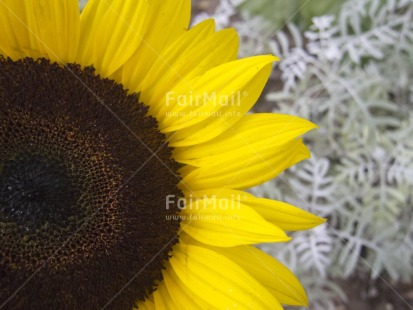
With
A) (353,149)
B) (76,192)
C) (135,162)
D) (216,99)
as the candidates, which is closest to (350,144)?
(353,149)

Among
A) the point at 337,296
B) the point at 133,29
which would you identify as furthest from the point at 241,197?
the point at 337,296

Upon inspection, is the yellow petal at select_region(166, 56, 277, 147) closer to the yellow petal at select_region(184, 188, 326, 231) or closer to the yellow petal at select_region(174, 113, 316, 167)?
the yellow petal at select_region(174, 113, 316, 167)

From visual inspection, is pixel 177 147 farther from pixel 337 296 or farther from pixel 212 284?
pixel 337 296

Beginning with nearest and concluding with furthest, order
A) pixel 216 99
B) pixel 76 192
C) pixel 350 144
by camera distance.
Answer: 1. pixel 76 192
2. pixel 216 99
3. pixel 350 144

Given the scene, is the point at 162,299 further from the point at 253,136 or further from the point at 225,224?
the point at 253,136

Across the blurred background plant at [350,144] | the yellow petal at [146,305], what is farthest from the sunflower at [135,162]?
the blurred background plant at [350,144]

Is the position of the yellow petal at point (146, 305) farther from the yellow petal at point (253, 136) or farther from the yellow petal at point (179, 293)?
the yellow petal at point (253, 136)
